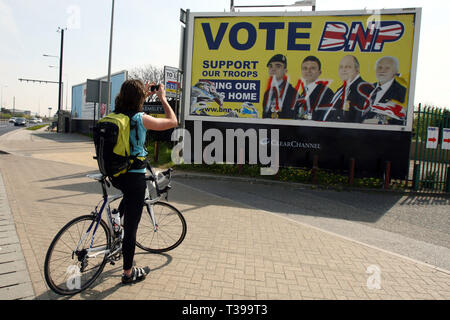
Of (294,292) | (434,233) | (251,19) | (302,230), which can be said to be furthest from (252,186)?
(294,292)

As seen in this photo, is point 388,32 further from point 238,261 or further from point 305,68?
point 238,261

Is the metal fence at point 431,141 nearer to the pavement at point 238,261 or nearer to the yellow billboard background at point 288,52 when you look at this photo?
the yellow billboard background at point 288,52

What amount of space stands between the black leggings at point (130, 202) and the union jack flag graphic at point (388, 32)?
31.1 feet

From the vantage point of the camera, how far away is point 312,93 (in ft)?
35.0

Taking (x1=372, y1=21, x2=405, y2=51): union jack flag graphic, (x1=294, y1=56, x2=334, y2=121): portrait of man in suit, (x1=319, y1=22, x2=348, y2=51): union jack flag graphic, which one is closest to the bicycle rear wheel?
(x1=294, y1=56, x2=334, y2=121): portrait of man in suit

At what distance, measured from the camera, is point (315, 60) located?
1068 centimetres

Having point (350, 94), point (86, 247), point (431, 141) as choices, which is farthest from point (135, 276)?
point (431, 141)

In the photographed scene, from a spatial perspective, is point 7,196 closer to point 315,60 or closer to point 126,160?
point 126,160

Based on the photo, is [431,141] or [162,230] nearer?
[162,230]

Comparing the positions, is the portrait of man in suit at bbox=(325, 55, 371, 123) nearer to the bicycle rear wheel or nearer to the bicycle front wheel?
the bicycle front wheel

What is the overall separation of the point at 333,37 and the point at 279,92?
2321 millimetres

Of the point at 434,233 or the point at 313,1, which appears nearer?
the point at 434,233

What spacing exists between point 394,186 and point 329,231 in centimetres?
525

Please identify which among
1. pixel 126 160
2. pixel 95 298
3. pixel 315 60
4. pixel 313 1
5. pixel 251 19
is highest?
pixel 313 1
